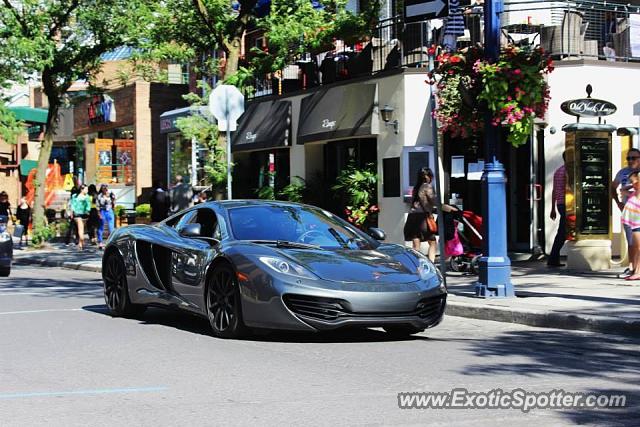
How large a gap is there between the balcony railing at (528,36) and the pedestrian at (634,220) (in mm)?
5964

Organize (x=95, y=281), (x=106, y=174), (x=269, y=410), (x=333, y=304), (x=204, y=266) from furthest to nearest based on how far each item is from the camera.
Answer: (x=106, y=174)
(x=95, y=281)
(x=204, y=266)
(x=333, y=304)
(x=269, y=410)

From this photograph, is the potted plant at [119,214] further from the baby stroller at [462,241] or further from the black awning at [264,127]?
the baby stroller at [462,241]

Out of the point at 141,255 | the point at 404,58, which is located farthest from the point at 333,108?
the point at 141,255

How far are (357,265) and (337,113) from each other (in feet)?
46.9

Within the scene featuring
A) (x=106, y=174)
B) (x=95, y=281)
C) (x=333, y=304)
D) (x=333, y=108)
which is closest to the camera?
(x=333, y=304)

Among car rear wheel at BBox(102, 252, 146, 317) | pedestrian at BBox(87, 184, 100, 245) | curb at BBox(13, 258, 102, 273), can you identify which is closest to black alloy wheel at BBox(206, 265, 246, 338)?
car rear wheel at BBox(102, 252, 146, 317)

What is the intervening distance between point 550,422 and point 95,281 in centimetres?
1349

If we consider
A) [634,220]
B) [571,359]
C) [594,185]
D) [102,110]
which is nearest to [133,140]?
[102,110]

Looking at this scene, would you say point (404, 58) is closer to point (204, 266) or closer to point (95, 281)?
point (95, 281)

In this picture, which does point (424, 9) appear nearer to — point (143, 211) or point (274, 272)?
point (274, 272)

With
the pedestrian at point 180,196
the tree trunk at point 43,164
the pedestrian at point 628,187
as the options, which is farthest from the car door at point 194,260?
the tree trunk at point 43,164

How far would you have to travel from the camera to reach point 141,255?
35.9ft

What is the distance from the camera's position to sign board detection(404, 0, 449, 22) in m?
19.9

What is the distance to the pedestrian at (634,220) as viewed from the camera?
1426 centimetres
